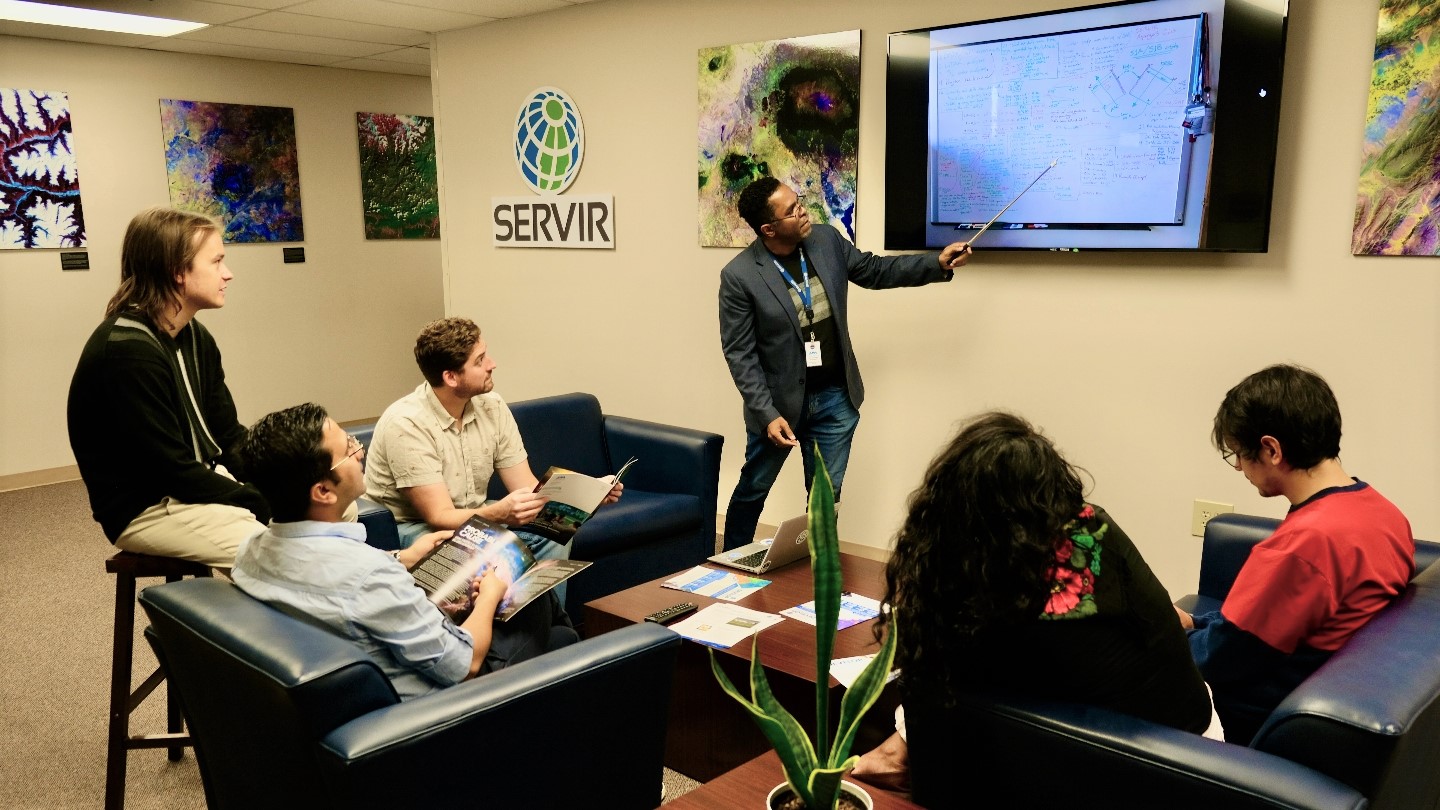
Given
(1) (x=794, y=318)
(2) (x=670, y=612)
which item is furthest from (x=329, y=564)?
(1) (x=794, y=318)

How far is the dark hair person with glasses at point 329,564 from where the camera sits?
1771 mm

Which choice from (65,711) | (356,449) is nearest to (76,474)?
(65,711)

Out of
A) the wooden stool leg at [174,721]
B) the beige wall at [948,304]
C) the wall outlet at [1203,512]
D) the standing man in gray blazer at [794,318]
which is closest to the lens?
the wooden stool leg at [174,721]

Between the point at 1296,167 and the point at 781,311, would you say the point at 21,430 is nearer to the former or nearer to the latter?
the point at 781,311

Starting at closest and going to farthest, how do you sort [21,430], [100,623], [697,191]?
[100,623]
[697,191]
[21,430]

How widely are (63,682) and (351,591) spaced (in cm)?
225

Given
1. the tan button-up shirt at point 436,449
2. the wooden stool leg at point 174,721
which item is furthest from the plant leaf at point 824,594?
the wooden stool leg at point 174,721

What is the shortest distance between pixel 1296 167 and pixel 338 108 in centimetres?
608

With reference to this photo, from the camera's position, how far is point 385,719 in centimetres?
158

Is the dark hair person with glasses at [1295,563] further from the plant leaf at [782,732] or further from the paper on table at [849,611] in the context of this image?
the plant leaf at [782,732]

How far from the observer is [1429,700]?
147cm

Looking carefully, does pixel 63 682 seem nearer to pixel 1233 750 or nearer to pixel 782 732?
pixel 782 732

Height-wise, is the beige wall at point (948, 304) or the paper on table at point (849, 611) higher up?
the beige wall at point (948, 304)

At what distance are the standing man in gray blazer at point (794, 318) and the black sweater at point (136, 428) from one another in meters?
1.79
